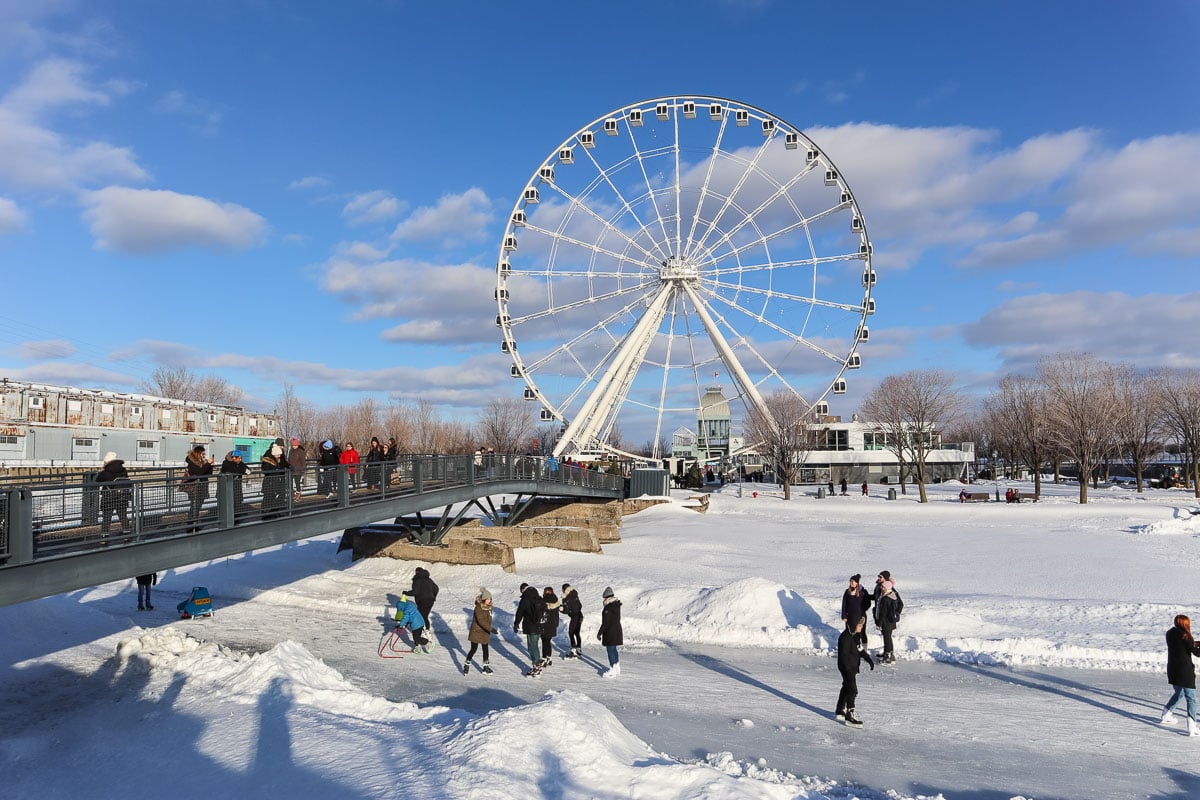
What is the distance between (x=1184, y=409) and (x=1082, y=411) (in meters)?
22.0

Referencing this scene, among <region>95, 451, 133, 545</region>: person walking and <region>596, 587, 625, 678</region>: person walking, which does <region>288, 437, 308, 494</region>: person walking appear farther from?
<region>596, 587, 625, 678</region>: person walking

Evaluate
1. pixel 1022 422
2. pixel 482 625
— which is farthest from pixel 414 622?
pixel 1022 422

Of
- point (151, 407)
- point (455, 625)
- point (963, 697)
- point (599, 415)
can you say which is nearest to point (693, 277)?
point (599, 415)

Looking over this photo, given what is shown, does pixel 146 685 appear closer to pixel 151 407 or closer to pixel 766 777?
pixel 766 777

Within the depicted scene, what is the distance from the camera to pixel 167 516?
40.2 ft

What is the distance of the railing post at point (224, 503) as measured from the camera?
513 inches

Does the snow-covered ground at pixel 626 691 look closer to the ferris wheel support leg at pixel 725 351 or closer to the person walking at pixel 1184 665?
the person walking at pixel 1184 665

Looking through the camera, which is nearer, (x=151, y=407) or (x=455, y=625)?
(x=455, y=625)

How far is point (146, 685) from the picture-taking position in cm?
1226

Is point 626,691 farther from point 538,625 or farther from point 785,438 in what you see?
point 785,438

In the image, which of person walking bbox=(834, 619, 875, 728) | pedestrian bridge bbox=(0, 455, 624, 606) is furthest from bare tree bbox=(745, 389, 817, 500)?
person walking bbox=(834, 619, 875, 728)

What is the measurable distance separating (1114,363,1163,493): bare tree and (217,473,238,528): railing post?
62808mm

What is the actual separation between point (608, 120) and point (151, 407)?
3794 cm

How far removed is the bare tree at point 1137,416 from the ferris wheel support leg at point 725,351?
3354 centimetres
